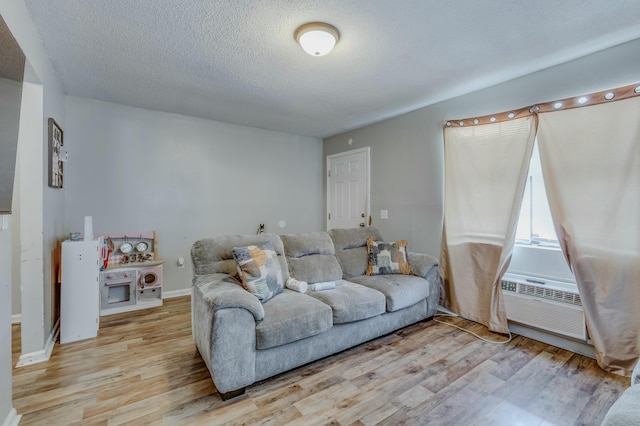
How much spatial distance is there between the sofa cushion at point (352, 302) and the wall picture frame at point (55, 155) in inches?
96.4

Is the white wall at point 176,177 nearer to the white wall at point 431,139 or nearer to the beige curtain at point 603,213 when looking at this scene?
the white wall at point 431,139

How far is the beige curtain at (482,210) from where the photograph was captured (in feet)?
8.91

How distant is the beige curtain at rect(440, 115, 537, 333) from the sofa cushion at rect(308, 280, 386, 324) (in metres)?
1.13

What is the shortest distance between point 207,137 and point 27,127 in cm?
202

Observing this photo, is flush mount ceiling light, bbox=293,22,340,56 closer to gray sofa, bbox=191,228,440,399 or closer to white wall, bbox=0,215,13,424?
gray sofa, bbox=191,228,440,399

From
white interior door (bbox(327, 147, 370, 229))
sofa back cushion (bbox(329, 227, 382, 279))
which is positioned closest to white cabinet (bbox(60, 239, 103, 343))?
sofa back cushion (bbox(329, 227, 382, 279))

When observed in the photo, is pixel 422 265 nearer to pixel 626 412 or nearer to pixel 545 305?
pixel 545 305

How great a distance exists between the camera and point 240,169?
170 inches

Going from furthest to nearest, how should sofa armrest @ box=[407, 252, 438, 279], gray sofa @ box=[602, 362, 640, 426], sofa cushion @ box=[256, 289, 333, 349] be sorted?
1. sofa armrest @ box=[407, 252, 438, 279]
2. sofa cushion @ box=[256, 289, 333, 349]
3. gray sofa @ box=[602, 362, 640, 426]

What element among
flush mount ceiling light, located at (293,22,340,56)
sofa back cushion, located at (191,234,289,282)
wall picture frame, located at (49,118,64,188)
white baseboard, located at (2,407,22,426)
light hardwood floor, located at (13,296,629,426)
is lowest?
light hardwood floor, located at (13,296,629,426)

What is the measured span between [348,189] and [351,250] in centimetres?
160

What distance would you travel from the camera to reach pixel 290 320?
1976 millimetres

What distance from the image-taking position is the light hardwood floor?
1656mm

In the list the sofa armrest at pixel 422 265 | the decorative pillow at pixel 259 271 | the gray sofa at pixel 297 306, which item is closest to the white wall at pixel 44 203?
the gray sofa at pixel 297 306
